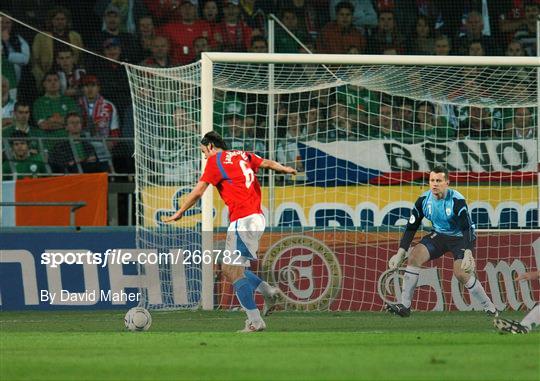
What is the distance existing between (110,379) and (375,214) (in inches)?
346

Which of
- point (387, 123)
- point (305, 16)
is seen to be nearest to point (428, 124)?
point (387, 123)

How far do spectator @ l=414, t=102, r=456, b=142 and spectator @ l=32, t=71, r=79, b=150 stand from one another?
16.6ft

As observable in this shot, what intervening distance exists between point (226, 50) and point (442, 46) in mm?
3515

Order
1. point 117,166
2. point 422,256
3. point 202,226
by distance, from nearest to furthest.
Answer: point 422,256 → point 202,226 → point 117,166

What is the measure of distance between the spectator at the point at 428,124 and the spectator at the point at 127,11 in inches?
200

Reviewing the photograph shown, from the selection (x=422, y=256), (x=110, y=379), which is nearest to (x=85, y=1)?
(x=422, y=256)

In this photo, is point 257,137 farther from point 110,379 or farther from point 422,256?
point 110,379

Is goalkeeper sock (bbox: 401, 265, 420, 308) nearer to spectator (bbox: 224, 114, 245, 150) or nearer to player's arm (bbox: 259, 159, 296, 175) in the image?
player's arm (bbox: 259, 159, 296, 175)

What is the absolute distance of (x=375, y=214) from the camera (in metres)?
16.4

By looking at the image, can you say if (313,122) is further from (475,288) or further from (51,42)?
(51,42)

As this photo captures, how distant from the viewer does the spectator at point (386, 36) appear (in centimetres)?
2084

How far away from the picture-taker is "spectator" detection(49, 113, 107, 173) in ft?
59.6

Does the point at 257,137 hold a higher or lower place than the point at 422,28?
lower

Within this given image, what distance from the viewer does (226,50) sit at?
66.2 feet
